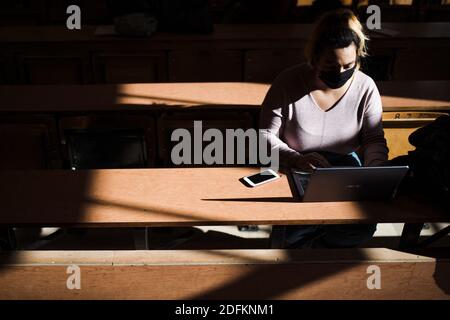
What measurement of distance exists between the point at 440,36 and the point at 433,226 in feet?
6.48

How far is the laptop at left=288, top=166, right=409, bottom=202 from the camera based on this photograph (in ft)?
5.03

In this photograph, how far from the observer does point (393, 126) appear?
2.60m

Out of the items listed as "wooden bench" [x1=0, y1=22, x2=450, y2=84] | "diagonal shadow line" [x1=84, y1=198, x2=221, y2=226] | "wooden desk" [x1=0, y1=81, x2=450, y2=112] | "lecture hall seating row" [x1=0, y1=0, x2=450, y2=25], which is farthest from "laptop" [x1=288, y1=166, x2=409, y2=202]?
"lecture hall seating row" [x1=0, y1=0, x2=450, y2=25]

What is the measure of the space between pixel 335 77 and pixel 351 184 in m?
0.54

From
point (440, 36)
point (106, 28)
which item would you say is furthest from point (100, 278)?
point (440, 36)

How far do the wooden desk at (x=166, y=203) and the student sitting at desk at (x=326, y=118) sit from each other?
28 cm

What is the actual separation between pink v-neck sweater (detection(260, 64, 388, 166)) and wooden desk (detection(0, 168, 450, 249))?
0.29 meters

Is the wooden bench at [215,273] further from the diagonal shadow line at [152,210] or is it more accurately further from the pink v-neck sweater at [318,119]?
the pink v-neck sweater at [318,119]

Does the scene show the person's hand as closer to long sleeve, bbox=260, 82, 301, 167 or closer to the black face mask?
long sleeve, bbox=260, 82, 301, 167

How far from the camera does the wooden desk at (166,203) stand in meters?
1.65
